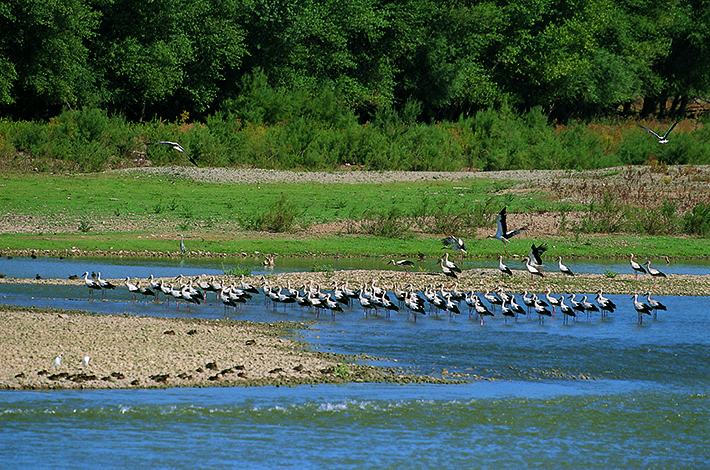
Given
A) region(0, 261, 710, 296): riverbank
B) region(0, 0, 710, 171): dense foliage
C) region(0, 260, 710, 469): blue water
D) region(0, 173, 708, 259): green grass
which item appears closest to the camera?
region(0, 260, 710, 469): blue water

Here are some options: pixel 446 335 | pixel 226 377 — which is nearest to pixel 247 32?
pixel 446 335

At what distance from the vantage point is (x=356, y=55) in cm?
6034

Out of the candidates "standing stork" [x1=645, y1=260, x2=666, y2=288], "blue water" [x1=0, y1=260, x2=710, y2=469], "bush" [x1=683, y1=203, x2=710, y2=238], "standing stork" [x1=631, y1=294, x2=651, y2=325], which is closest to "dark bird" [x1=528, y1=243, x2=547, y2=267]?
"standing stork" [x1=645, y1=260, x2=666, y2=288]

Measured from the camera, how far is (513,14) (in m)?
63.0

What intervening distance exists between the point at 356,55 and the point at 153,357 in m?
48.8

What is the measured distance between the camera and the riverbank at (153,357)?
12.4m

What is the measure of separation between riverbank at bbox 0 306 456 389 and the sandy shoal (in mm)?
13

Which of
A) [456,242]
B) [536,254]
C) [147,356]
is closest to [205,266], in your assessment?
[456,242]

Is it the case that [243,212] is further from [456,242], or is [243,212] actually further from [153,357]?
[153,357]

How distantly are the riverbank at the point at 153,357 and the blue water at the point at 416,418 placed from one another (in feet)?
1.13

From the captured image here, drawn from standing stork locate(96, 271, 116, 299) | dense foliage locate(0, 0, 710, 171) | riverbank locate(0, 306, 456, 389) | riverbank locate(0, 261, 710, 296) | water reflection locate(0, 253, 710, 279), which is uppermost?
dense foliage locate(0, 0, 710, 171)

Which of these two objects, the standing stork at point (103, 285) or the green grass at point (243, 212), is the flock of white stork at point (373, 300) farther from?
the green grass at point (243, 212)

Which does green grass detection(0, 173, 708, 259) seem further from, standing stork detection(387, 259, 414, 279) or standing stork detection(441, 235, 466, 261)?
standing stork detection(387, 259, 414, 279)

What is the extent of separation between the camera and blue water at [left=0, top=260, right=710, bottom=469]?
10.1 metres
